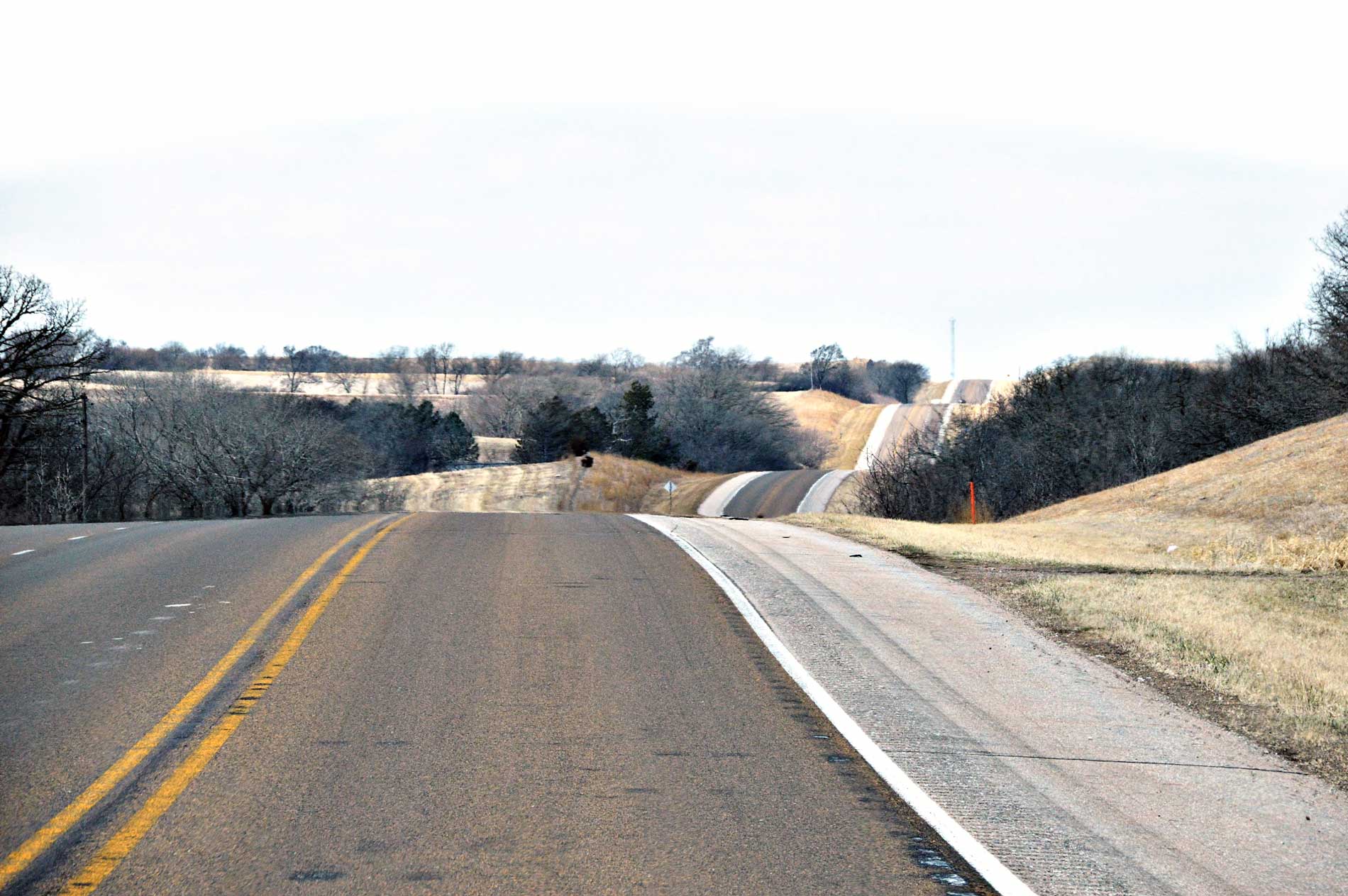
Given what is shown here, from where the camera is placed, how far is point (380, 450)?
102 m

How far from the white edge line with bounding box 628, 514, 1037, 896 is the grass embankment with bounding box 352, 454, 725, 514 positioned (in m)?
59.8

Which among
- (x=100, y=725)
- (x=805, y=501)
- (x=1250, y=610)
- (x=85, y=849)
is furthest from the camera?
(x=805, y=501)

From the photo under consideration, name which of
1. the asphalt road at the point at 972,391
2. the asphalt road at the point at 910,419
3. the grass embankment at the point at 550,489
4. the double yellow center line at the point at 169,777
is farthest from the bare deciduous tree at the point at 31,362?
the asphalt road at the point at 972,391

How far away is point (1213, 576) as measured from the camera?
56.1 ft

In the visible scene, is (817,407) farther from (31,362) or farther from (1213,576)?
→ (1213,576)

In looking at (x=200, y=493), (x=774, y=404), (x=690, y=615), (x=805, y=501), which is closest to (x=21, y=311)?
(x=200, y=493)

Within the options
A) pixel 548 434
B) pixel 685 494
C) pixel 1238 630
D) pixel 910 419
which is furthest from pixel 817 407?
pixel 1238 630

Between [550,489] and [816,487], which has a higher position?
[816,487]

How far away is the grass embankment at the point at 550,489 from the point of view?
74188 millimetres

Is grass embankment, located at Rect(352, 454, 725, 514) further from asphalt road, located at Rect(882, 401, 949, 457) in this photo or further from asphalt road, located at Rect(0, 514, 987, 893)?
asphalt road, located at Rect(0, 514, 987, 893)

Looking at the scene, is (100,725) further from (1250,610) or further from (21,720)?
(1250,610)

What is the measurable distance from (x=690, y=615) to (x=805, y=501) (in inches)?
2307

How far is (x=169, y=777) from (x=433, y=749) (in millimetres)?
1416

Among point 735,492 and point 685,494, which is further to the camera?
point 685,494
